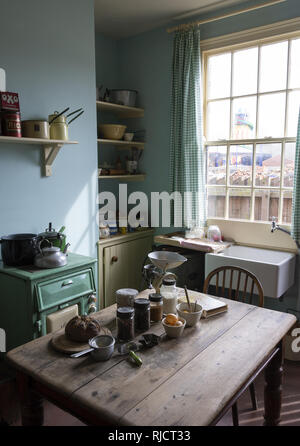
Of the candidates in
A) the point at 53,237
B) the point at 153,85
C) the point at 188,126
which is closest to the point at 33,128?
the point at 53,237

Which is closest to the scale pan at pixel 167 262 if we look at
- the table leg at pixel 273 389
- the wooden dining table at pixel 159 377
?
the wooden dining table at pixel 159 377

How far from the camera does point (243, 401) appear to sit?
2.25 meters

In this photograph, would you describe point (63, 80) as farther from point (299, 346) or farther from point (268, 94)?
point (299, 346)

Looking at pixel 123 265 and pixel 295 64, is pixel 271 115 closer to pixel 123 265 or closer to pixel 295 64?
pixel 295 64

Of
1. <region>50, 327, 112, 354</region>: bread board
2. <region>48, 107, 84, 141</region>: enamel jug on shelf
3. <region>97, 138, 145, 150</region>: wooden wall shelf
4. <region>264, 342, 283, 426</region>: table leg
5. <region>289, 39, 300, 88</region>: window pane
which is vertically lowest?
<region>264, 342, 283, 426</region>: table leg

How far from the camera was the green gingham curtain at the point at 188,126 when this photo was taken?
125 inches

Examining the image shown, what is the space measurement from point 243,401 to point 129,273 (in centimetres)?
156

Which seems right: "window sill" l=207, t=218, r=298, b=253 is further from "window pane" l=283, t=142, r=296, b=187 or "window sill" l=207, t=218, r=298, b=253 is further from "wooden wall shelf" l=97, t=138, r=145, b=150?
"wooden wall shelf" l=97, t=138, r=145, b=150

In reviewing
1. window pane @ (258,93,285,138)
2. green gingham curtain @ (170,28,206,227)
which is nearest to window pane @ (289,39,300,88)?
window pane @ (258,93,285,138)

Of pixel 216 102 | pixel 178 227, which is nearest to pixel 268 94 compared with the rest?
pixel 216 102

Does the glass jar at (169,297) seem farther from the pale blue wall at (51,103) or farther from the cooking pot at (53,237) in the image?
the pale blue wall at (51,103)

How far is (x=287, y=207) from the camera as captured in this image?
2975 mm

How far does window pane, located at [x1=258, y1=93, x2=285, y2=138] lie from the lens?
293cm

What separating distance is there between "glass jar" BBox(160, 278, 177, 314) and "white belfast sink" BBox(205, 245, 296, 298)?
3.53ft
